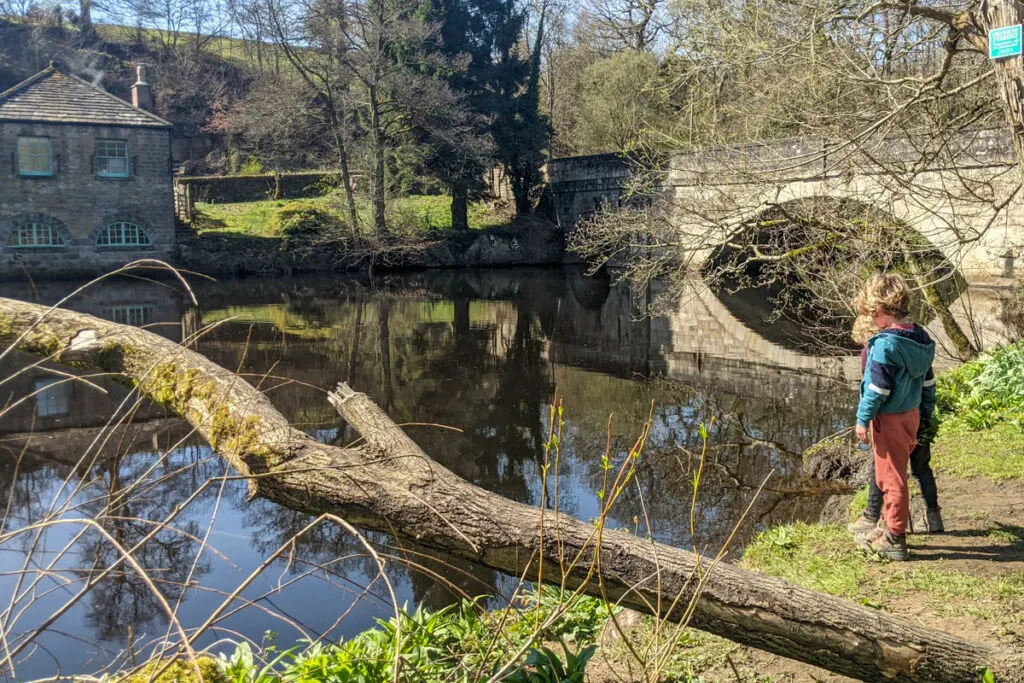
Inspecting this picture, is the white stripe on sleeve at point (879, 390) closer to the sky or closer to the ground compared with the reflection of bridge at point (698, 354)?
closer to the sky

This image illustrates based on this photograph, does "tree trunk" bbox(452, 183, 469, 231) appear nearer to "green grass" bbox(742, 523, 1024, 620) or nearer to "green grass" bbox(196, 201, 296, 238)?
"green grass" bbox(196, 201, 296, 238)

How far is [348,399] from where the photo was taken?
4473 millimetres

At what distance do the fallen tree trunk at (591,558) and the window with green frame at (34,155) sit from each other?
29617 mm

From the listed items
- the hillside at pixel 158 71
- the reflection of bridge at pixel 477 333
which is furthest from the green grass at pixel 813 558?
the hillside at pixel 158 71

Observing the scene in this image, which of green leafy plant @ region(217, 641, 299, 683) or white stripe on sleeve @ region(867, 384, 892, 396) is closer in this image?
green leafy plant @ region(217, 641, 299, 683)

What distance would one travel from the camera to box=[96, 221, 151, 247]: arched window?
30266 millimetres

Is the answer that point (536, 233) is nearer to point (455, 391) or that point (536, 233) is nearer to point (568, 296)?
point (568, 296)

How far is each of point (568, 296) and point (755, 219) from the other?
13.3 m

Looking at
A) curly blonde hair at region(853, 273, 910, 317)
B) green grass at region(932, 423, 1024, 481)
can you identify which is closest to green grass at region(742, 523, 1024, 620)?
curly blonde hair at region(853, 273, 910, 317)

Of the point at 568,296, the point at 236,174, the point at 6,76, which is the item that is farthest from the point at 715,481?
the point at 6,76

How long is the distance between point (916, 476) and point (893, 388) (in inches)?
31.6

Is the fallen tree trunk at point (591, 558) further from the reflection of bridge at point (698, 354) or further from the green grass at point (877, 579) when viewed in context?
the reflection of bridge at point (698, 354)

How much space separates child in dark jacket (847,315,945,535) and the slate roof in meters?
30.2

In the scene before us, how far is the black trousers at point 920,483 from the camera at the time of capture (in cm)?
522
